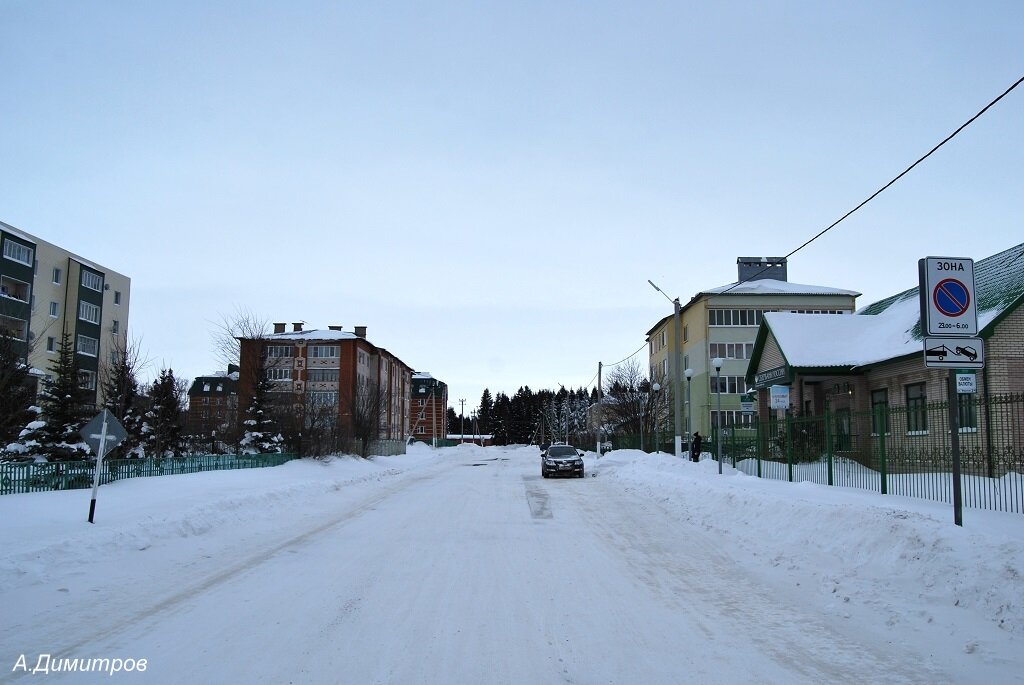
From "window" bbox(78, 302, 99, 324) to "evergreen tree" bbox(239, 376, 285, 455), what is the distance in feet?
111

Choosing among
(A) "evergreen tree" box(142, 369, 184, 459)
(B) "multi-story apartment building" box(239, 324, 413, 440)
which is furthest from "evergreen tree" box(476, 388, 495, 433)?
(A) "evergreen tree" box(142, 369, 184, 459)

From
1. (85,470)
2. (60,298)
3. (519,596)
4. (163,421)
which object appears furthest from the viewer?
(60,298)

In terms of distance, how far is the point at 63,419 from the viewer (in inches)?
988

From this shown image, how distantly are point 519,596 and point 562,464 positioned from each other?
26.3m

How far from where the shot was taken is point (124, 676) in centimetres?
577

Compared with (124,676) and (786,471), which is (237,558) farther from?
(786,471)

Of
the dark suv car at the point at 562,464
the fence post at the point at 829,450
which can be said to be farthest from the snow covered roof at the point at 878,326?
the dark suv car at the point at 562,464

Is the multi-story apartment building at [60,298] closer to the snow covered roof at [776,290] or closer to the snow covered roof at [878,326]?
the snow covered roof at [878,326]

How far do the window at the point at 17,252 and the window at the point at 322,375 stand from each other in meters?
39.1

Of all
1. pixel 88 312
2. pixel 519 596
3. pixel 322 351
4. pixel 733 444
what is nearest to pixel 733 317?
pixel 733 444

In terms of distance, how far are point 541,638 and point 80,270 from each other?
212 ft

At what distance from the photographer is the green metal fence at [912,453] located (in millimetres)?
12492

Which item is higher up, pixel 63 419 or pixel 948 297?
pixel 948 297

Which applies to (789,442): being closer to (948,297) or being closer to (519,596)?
(948,297)
